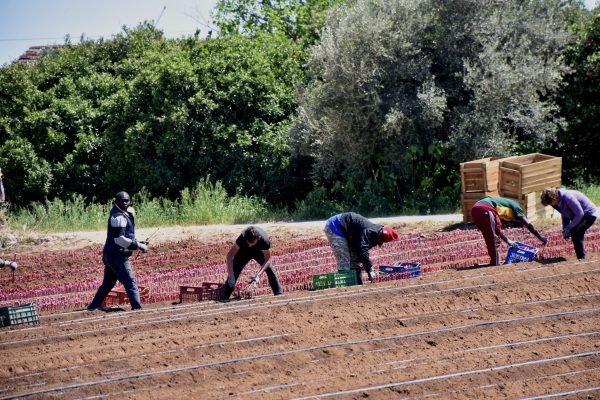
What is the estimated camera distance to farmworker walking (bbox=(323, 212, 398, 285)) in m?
12.3

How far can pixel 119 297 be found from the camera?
45.2 ft

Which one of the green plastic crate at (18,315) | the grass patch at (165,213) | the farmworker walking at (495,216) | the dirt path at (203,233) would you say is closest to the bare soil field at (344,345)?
the green plastic crate at (18,315)

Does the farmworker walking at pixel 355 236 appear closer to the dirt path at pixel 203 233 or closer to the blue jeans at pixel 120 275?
the blue jeans at pixel 120 275

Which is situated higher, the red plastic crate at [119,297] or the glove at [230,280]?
the glove at [230,280]

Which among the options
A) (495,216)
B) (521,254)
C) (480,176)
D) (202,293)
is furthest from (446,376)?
(480,176)

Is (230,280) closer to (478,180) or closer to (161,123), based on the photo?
(478,180)

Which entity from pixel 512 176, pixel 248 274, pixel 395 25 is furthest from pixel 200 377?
pixel 395 25

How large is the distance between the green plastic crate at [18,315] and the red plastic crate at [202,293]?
7.11 feet

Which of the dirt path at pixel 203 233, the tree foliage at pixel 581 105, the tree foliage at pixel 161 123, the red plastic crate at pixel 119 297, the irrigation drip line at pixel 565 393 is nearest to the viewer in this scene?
the irrigation drip line at pixel 565 393

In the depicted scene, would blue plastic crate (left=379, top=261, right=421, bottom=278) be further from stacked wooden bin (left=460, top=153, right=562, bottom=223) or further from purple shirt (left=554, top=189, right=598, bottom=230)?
stacked wooden bin (left=460, top=153, right=562, bottom=223)

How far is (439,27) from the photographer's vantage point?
22594mm

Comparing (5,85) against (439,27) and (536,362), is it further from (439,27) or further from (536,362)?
(536,362)

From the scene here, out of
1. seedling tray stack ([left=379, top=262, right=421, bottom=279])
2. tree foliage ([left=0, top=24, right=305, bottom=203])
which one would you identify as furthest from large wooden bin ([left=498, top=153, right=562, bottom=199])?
tree foliage ([left=0, top=24, right=305, bottom=203])

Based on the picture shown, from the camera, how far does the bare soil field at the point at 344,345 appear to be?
29.5 feet
